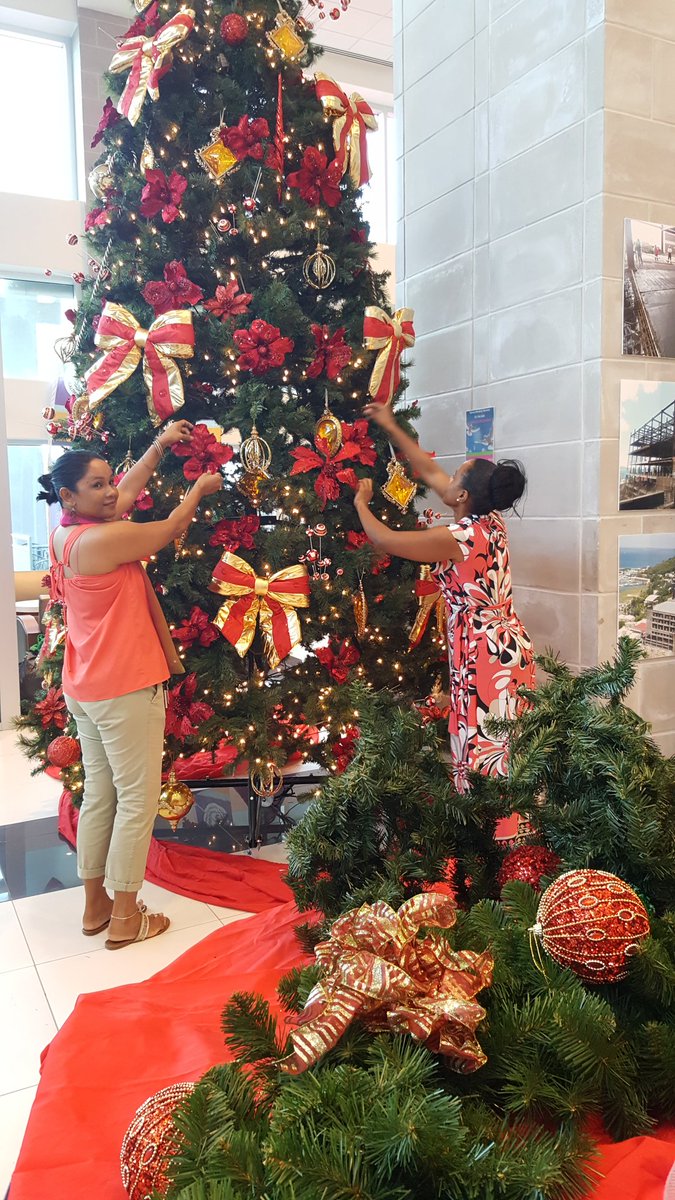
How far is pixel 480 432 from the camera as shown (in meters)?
3.23

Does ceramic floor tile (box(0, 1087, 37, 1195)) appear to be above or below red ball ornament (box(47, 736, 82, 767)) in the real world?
below

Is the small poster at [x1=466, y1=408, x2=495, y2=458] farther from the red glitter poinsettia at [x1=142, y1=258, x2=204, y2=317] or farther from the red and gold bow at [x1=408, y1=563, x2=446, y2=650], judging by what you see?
the red glitter poinsettia at [x1=142, y1=258, x2=204, y2=317]

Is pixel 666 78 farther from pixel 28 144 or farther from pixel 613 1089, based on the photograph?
pixel 28 144

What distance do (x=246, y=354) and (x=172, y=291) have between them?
1.11 feet

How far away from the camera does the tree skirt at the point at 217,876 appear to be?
2.81 m

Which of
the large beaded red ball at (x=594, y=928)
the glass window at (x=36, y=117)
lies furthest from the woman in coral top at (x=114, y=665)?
the glass window at (x=36, y=117)

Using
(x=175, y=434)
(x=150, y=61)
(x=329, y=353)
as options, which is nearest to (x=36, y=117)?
(x=150, y=61)

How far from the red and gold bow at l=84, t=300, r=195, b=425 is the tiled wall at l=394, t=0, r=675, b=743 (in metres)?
1.18

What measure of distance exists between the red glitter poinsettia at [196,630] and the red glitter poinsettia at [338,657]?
0.39m

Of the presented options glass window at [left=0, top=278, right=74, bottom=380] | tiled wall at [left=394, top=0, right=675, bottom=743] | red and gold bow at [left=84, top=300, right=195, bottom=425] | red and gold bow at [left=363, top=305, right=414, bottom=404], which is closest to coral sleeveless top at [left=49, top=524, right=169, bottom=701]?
red and gold bow at [left=84, top=300, right=195, bottom=425]

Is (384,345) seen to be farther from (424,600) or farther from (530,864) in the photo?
(530,864)

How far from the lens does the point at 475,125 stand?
3.15 meters

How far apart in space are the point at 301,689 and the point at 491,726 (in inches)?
72.2

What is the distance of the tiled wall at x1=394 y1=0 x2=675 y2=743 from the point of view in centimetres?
263
